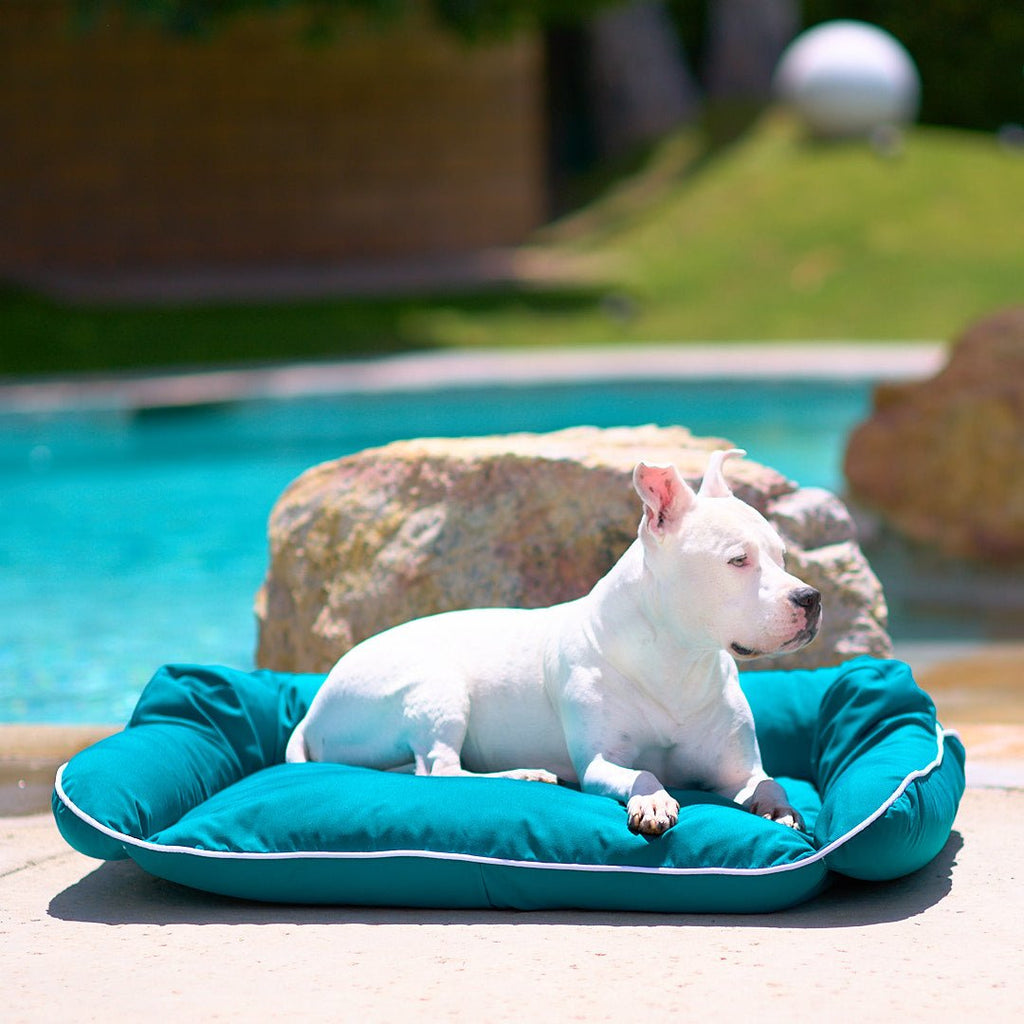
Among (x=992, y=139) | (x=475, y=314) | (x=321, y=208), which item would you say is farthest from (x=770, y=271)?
(x=321, y=208)

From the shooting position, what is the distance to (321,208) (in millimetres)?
21812

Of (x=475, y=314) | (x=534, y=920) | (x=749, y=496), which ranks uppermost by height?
(x=749, y=496)

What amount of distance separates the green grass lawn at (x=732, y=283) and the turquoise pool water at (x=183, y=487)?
A: 231cm

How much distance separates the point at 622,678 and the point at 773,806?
0.44m

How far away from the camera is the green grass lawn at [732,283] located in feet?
52.6

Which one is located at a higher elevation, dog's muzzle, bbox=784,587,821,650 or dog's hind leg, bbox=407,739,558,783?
dog's muzzle, bbox=784,587,821,650

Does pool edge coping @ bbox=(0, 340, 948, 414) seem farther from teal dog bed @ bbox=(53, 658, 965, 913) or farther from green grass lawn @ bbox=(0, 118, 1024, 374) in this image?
teal dog bed @ bbox=(53, 658, 965, 913)

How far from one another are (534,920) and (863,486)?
19.0ft

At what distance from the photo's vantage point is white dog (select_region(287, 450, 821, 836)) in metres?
3.83

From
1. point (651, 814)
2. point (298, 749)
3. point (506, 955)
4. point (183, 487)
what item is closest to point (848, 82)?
point (183, 487)

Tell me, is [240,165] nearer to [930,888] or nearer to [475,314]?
[475,314]

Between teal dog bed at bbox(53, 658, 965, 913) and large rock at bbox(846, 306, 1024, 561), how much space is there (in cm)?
437

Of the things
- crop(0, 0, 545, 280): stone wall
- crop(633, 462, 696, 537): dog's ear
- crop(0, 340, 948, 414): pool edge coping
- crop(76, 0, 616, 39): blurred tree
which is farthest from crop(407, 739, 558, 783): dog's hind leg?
crop(0, 0, 545, 280): stone wall

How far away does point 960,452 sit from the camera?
8531mm
